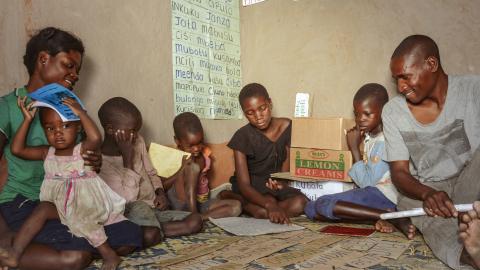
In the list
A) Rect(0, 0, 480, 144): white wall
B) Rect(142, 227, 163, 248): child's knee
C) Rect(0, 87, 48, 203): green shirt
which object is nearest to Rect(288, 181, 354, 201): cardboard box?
Rect(0, 0, 480, 144): white wall

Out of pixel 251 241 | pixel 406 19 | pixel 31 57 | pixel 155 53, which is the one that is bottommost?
pixel 251 241

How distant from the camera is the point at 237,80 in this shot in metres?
3.90

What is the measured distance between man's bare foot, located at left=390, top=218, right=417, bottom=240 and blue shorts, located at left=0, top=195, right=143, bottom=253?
1.50 m

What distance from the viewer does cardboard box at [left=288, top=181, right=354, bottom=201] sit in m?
2.91

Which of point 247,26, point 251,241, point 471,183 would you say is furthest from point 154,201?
point 247,26

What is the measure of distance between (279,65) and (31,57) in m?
2.31

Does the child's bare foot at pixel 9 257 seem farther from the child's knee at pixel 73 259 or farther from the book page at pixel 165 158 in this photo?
the book page at pixel 165 158

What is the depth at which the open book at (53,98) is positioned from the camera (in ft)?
6.15

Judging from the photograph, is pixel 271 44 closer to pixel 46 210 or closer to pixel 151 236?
pixel 151 236

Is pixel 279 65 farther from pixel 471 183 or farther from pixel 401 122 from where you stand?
pixel 471 183

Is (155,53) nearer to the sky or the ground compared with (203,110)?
nearer to the sky

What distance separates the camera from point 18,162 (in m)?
2.02

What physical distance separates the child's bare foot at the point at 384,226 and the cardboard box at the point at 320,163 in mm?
443

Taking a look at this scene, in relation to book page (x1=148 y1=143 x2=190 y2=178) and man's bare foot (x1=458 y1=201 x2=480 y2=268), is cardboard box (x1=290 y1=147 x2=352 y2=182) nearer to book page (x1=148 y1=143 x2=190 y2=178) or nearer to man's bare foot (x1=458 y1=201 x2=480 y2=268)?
book page (x1=148 y1=143 x2=190 y2=178)
